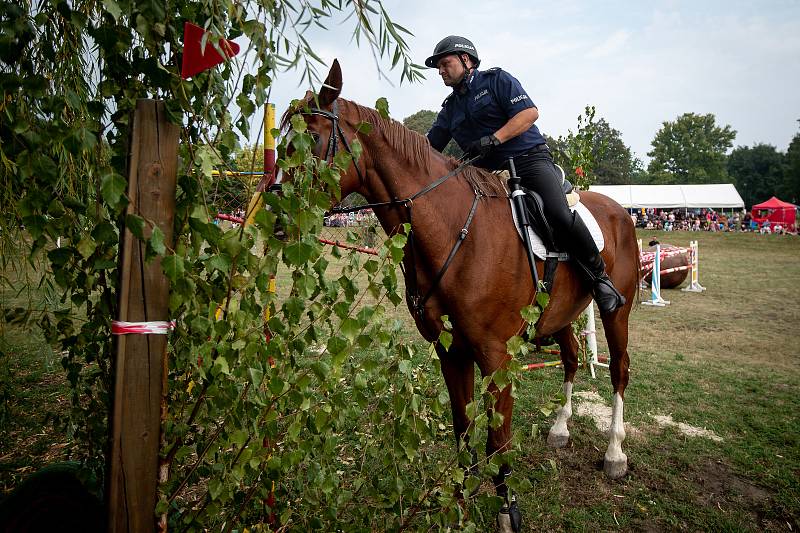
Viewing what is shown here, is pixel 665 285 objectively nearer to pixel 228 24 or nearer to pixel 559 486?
pixel 559 486

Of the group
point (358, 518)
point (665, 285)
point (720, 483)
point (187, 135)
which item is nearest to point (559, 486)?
point (720, 483)

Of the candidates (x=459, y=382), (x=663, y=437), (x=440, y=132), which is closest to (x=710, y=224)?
(x=663, y=437)

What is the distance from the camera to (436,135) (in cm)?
372

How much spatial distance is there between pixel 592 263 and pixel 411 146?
1667 millimetres

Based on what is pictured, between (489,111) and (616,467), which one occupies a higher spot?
(489,111)

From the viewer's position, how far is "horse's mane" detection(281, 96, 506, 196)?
2.61 meters

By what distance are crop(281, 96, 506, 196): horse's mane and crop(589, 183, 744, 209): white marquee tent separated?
136 feet

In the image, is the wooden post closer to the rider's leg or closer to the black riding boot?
the rider's leg

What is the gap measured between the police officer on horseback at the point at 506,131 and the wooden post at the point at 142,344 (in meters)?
2.16

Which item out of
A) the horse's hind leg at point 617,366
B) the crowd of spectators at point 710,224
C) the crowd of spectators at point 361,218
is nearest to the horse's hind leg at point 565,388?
the horse's hind leg at point 617,366

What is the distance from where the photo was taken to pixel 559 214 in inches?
121

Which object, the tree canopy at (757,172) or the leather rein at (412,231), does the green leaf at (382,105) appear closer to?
the leather rein at (412,231)

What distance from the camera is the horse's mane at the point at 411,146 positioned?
261cm

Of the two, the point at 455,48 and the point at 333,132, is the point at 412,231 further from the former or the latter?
the point at 455,48
